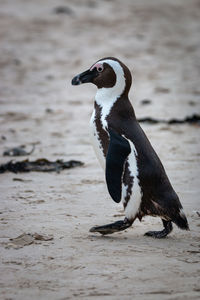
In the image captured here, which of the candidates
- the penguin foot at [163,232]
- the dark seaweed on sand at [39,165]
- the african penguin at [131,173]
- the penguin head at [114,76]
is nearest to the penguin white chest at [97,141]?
the african penguin at [131,173]

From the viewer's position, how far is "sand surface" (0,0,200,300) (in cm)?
312

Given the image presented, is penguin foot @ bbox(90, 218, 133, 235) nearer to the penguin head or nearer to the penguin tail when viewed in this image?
the penguin tail

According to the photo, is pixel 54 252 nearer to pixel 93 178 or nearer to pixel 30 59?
pixel 93 178

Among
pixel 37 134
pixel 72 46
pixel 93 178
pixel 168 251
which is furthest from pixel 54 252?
pixel 72 46

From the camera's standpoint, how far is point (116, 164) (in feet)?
12.3

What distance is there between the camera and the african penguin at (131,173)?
12.3 feet

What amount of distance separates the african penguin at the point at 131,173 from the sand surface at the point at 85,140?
0.14 metres

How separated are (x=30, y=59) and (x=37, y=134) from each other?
4322 millimetres

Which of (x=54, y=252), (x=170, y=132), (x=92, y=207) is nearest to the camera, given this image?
(x=54, y=252)

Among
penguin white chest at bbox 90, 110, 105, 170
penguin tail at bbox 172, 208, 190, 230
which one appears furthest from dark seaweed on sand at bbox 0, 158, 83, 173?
penguin tail at bbox 172, 208, 190, 230

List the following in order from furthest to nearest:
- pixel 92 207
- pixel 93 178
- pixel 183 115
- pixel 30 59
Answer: pixel 30 59, pixel 183 115, pixel 93 178, pixel 92 207

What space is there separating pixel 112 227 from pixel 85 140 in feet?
9.67

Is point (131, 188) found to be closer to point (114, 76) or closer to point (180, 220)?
point (180, 220)

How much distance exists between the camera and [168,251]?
139 inches
